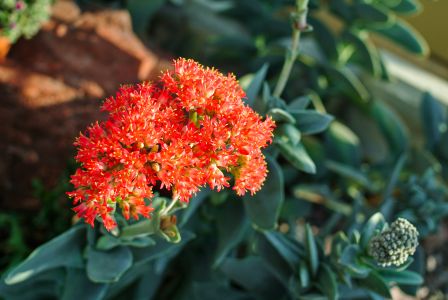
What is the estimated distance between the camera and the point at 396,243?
1.12m

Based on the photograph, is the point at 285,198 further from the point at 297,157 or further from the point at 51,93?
the point at 51,93

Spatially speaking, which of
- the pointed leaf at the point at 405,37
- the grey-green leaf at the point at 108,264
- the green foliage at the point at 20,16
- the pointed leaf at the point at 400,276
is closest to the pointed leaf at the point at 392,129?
the pointed leaf at the point at 405,37

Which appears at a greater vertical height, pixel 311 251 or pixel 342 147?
pixel 311 251

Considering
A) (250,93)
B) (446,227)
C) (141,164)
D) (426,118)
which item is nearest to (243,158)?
(141,164)

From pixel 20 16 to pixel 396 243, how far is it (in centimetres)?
136

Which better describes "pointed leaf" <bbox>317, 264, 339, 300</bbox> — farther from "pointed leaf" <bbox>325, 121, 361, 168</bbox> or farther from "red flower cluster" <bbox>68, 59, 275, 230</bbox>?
"pointed leaf" <bbox>325, 121, 361, 168</bbox>

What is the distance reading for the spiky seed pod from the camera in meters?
1.11

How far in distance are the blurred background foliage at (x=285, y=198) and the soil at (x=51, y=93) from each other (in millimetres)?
110

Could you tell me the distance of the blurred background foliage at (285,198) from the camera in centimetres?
128

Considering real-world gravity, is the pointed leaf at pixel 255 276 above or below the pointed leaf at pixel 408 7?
below

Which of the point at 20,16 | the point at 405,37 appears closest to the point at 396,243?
the point at 405,37

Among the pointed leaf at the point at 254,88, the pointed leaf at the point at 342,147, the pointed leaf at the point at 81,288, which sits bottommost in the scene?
the pointed leaf at the point at 81,288

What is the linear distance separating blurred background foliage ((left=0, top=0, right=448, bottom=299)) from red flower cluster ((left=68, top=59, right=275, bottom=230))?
0.68 feet

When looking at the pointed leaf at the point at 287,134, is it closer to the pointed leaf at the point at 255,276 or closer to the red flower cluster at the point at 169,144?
the red flower cluster at the point at 169,144
